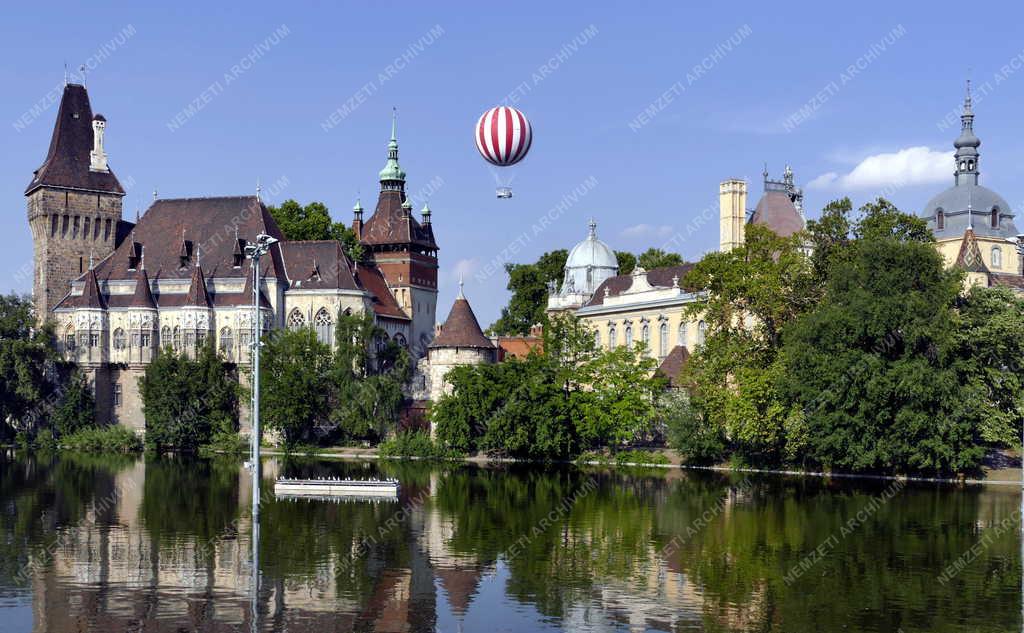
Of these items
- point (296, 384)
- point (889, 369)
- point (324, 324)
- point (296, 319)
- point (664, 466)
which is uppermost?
point (296, 319)

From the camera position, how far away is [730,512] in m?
43.7

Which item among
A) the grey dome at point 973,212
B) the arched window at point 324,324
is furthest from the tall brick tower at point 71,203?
the grey dome at point 973,212

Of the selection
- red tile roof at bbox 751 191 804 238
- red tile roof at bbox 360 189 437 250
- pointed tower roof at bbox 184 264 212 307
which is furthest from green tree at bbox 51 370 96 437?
red tile roof at bbox 751 191 804 238

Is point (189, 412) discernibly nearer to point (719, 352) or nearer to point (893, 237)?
point (719, 352)

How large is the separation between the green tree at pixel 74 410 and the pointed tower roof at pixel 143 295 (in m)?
6.43

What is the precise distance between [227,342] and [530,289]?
37.1 metres

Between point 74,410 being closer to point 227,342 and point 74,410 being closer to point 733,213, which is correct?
point 227,342

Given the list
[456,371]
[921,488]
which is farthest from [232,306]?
[921,488]

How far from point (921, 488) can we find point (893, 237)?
14.7 m

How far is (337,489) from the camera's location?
158 feet

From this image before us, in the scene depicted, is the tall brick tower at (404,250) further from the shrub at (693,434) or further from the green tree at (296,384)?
the shrub at (693,434)

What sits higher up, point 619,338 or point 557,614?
point 619,338

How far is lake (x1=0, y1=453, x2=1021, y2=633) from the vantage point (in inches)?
997

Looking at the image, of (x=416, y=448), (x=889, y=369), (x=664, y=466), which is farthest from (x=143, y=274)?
(x=889, y=369)
